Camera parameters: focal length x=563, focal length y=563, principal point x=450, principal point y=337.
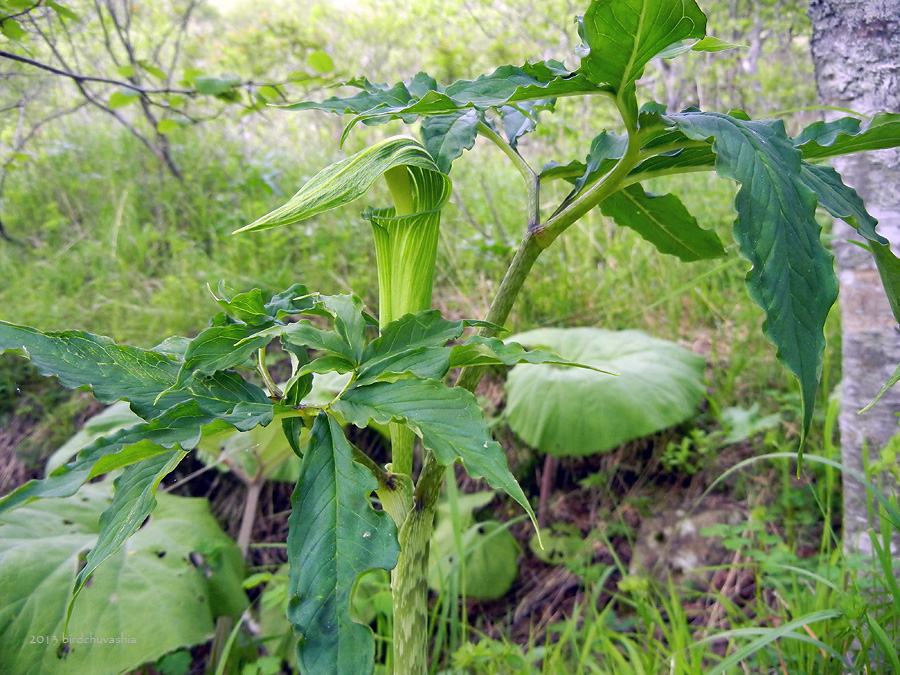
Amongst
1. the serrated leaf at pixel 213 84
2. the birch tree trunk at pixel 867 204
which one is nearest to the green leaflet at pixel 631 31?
the birch tree trunk at pixel 867 204

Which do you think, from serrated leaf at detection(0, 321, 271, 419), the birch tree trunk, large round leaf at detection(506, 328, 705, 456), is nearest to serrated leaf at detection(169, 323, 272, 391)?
serrated leaf at detection(0, 321, 271, 419)

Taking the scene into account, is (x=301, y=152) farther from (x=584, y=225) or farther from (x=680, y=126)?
(x=680, y=126)

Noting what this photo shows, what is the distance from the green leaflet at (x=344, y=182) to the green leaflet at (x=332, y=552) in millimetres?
207

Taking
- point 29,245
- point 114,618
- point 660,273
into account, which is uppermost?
point 29,245

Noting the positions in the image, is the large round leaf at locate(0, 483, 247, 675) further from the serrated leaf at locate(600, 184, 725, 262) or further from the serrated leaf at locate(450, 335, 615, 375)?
the serrated leaf at locate(600, 184, 725, 262)

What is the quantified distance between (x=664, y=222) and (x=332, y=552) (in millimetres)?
587

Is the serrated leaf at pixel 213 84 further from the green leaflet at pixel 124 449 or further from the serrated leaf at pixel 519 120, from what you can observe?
the green leaflet at pixel 124 449

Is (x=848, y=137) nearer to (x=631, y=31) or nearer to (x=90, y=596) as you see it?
(x=631, y=31)

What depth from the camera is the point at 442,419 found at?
1.64 feet

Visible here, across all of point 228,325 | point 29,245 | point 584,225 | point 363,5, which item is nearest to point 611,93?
point 228,325

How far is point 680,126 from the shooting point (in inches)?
19.9

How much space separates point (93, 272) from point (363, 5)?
3377 mm

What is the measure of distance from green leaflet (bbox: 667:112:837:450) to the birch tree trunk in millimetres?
878

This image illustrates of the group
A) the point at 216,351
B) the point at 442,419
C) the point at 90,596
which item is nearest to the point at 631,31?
the point at 442,419
